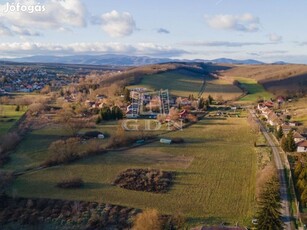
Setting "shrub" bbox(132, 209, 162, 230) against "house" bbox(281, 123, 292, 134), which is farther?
"house" bbox(281, 123, 292, 134)

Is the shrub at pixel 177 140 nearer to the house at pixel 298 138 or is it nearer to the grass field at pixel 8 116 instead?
the house at pixel 298 138

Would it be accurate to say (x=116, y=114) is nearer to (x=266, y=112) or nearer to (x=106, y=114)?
(x=106, y=114)

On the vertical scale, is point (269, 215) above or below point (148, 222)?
above

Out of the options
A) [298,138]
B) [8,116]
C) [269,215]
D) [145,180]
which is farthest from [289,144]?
[8,116]

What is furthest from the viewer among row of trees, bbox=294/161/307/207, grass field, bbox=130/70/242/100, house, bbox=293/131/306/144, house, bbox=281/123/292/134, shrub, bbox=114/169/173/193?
grass field, bbox=130/70/242/100

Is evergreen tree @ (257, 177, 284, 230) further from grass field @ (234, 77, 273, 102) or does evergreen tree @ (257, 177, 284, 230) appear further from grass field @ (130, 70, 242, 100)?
grass field @ (130, 70, 242, 100)

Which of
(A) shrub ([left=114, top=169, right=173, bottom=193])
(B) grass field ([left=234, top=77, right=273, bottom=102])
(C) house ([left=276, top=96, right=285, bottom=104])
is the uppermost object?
(C) house ([left=276, top=96, right=285, bottom=104])

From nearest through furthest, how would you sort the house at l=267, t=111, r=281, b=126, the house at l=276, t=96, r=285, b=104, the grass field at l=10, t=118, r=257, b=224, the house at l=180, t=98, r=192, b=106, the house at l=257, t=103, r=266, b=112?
1. the grass field at l=10, t=118, r=257, b=224
2. the house at l=267, t=111, r=281, b=126
3. the house at l=257, t=103, r=266, b=112
4. the house at l=180, t=98, r=192, b=106
5. the house at l=276, t=96, r=285, b=104

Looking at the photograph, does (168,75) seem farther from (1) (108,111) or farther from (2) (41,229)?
(2) (41,229)

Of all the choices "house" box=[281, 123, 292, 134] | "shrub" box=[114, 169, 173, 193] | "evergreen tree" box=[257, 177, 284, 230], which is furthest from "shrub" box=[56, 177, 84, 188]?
"house" box=[281, 123, 292, 134]
